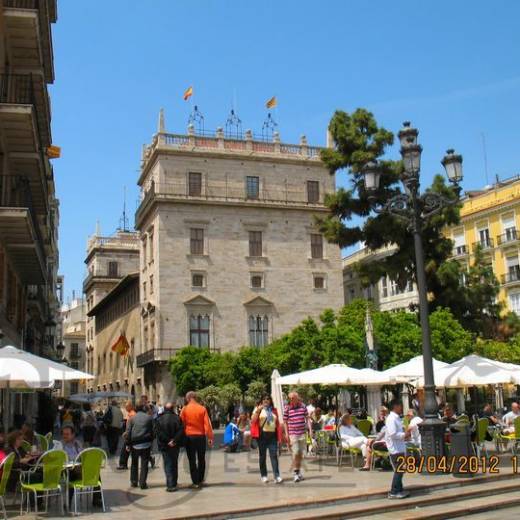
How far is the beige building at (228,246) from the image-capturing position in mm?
45688

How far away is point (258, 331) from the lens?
46875 mm

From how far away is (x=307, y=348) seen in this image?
1313 inches

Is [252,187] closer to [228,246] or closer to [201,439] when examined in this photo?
[228,246]

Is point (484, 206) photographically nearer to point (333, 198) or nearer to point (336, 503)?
point (333, 198)

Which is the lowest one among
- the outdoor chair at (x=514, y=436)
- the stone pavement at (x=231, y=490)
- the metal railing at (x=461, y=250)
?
the stone pavement at (x=231, y=490)

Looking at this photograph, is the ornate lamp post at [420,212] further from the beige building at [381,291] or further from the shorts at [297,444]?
the beige building at [381,291]

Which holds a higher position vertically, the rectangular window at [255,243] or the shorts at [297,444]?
the rectangular window at [255,243]

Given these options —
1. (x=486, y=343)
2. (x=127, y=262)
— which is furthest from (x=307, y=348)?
(x=127, y=262)

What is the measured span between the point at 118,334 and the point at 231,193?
2080cm

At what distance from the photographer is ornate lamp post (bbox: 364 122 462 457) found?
13.2 metres

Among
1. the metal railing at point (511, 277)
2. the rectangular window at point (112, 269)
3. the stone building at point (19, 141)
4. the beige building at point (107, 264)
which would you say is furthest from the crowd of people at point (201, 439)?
the rectangular window at point (112, 269)

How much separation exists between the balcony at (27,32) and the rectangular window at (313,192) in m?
28.1

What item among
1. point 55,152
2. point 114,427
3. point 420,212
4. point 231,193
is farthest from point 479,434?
point 231,193

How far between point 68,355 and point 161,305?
202 ft
